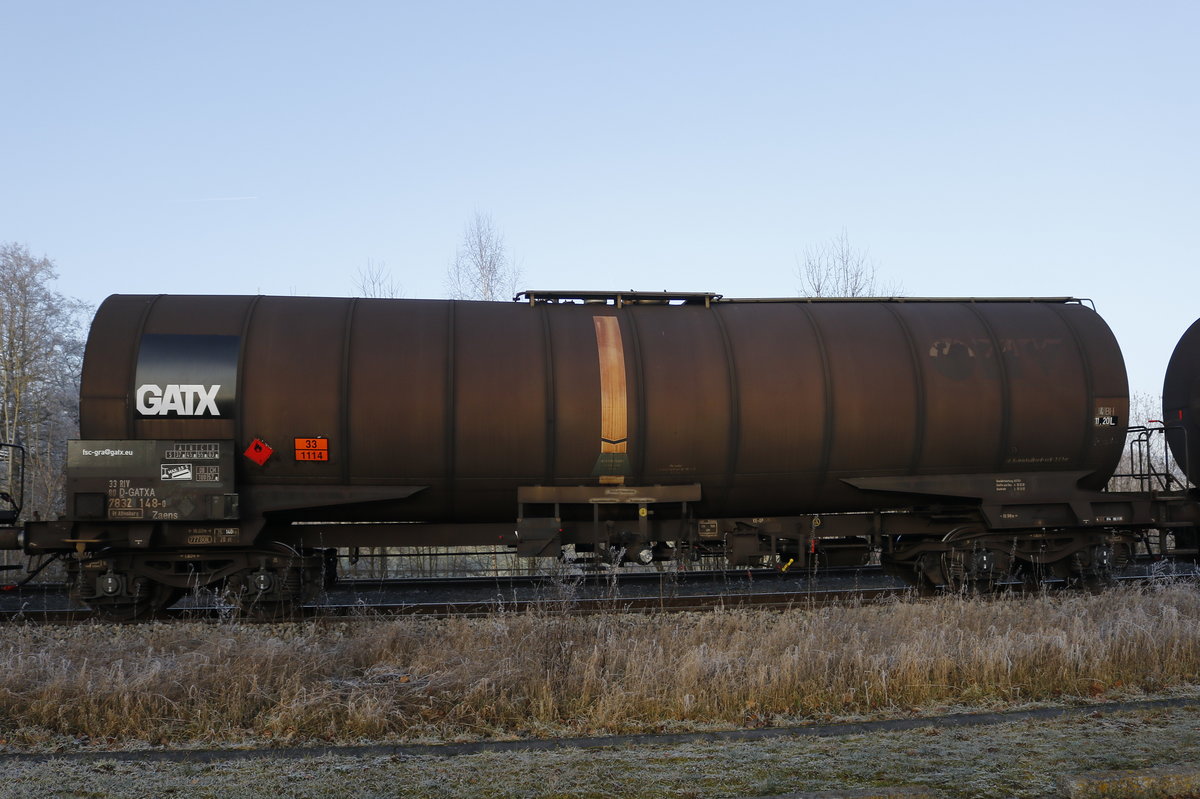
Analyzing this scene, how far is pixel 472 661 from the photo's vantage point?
6996 millimetres

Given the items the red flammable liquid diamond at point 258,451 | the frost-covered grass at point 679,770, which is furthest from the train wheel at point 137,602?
the frost-covered grass at point 679,770

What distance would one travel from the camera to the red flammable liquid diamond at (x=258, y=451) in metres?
10.2

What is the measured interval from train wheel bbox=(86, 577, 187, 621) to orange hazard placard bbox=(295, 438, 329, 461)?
2421 mm

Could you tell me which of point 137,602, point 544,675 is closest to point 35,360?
point 137,602

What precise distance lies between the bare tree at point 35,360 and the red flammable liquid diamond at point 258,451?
22.7m

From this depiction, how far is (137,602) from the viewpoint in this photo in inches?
413

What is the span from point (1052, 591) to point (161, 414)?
12.2 meters

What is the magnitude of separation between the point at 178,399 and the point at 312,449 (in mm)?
1672

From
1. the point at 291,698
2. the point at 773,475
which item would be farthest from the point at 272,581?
the point at 773,475

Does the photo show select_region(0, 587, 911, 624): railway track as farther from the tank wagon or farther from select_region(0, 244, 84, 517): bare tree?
select_region(0, 244, 84, 517): bare tree

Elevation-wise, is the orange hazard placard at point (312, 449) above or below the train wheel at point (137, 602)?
above

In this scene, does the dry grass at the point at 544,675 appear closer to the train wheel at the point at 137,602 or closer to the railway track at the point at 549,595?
the railway track at the point at 549,595

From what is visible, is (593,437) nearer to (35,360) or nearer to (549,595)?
(549,595)

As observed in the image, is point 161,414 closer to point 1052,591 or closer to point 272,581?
point 272,581
